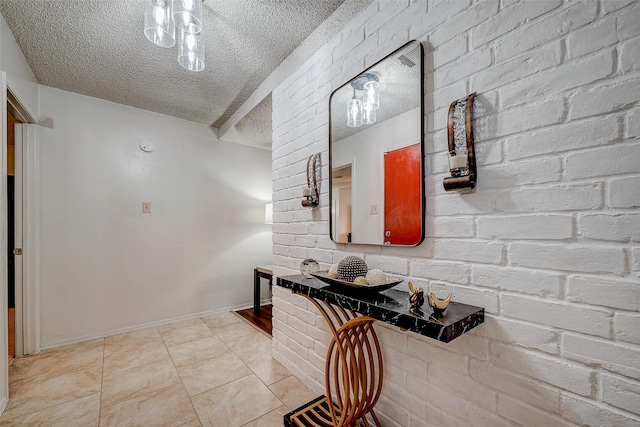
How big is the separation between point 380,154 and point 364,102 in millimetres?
320

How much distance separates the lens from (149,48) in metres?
1.86

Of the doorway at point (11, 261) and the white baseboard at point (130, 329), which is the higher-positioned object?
the doorway at point (11, 261)

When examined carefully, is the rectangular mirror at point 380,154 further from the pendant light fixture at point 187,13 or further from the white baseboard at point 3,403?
the white baseboard at point 3,403

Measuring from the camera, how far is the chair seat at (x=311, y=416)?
1.35 meters

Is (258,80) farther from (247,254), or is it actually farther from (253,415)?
(253,415)

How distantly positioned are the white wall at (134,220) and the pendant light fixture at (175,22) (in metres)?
1.78

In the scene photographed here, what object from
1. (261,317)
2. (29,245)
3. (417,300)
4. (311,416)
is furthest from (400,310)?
(29,245)

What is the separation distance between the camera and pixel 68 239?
2.42 metres

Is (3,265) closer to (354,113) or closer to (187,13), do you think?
(187,13)

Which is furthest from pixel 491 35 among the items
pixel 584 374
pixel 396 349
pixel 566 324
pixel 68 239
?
pixel 68 239

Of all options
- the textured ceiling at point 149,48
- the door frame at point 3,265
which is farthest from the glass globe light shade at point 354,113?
the door frame at point 3,265

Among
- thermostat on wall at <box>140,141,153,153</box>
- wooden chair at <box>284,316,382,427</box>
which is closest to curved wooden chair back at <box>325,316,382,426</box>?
wooden chair at <box>284,316,382,427</box>

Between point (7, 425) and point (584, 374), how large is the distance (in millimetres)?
2562

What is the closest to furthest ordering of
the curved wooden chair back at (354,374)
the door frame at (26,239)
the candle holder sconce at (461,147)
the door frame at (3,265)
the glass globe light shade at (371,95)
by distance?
the candle holder sconce at (461,147) < the curved wooden chair back at (354,374) < the glass globe light shade at (371,95) < the door frame at (3,265) < the door frame at (26,239)
